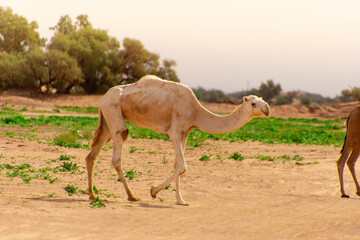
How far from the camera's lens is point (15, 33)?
2201 inches

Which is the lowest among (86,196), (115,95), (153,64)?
(86,196)

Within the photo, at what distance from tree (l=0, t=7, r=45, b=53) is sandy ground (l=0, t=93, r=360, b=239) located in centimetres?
4546

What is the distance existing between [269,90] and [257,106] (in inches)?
3278

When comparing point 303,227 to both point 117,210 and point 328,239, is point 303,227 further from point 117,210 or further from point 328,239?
point 117,210

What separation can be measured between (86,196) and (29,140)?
22.6 feet

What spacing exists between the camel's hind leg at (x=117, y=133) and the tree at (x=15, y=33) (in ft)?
165

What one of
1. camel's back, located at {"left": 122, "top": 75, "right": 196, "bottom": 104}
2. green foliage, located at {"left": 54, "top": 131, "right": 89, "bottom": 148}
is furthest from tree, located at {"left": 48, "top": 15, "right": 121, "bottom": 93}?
camel's back, located at {"left": 122, "top": 75, "right": 196, "bottom": 104}

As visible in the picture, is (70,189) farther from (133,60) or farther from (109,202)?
(133,60)

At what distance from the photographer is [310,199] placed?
8531 millimetres

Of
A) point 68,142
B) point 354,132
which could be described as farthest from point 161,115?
point 68,142

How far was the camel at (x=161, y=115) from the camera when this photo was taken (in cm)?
801

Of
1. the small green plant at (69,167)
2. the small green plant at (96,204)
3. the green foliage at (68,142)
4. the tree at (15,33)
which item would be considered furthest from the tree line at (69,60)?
the small green plant at (96,204)

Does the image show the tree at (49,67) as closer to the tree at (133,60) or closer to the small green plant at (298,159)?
the tree at (133,60)

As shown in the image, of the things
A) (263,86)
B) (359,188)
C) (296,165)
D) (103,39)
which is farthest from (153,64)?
(359,188)
